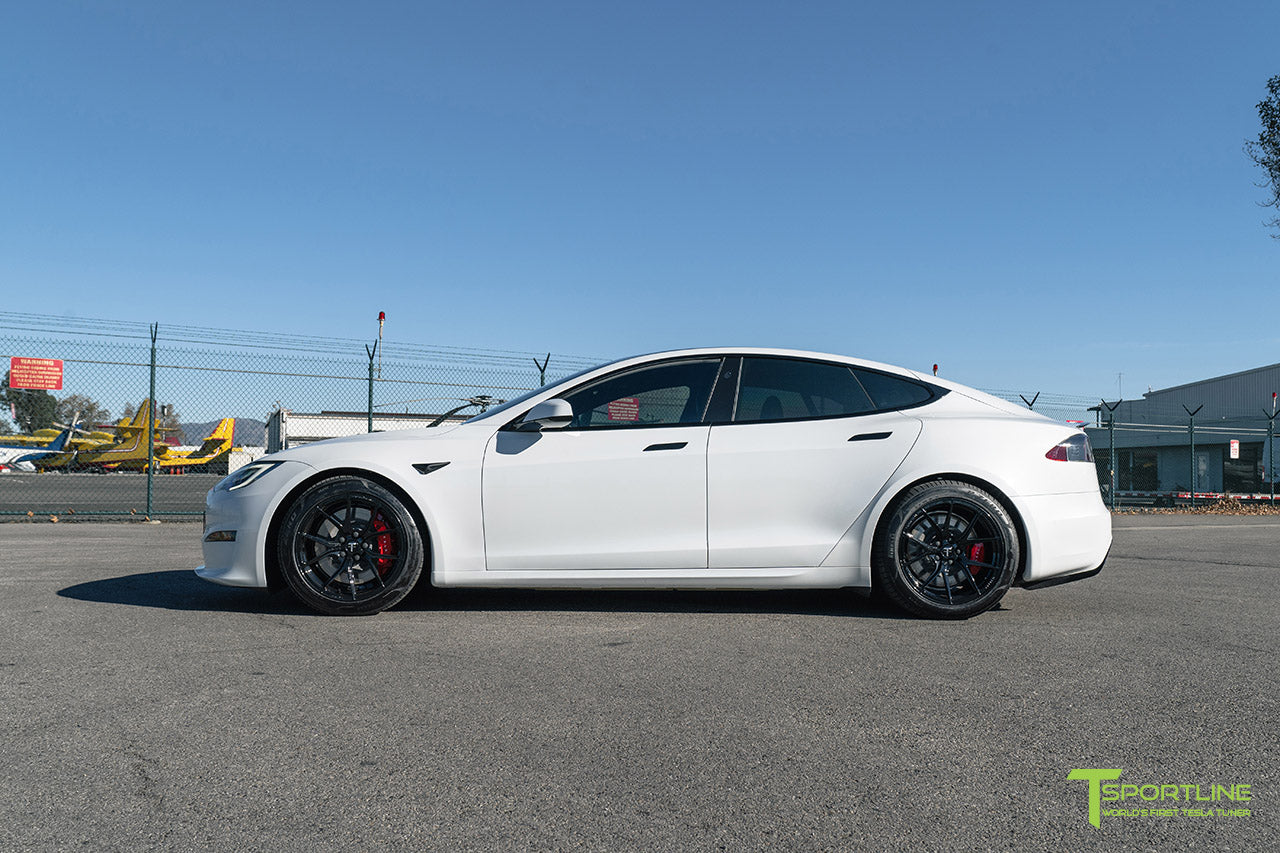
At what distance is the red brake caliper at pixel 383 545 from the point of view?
4.46 m

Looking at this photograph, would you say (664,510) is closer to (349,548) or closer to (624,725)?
(349,548)

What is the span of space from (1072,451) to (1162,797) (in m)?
2.81

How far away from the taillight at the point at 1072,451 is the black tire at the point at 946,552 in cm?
43

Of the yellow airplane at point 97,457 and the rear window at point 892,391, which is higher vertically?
the rear window at point 892,391

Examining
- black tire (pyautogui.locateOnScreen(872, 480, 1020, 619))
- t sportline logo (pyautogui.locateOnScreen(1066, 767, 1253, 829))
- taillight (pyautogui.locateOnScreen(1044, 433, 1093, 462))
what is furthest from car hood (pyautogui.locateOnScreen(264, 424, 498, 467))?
t sportline logo (pyautogui.locateOnScreen(1066, 767, 1253, 829))

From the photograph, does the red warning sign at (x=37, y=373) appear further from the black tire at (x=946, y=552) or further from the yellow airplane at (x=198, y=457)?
the yellow airplane at (x=198, y=457)

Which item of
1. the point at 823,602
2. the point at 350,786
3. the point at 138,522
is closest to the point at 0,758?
the point at 350,786

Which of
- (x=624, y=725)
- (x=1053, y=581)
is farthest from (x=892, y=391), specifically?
(x=624, y=725)

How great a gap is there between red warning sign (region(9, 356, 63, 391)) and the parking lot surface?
9.02 metres

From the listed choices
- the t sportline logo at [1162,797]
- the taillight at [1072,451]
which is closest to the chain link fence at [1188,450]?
the taillight at [1072,451]

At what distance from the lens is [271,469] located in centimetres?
458

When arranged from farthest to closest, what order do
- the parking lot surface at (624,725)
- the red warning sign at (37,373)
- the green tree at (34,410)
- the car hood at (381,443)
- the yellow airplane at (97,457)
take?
the green tree at (34,410) → the yellow airplane at (97,457) → the red warning sign at (37,373) → the car hood at (381,443) → the parking lot surface at (624,725)

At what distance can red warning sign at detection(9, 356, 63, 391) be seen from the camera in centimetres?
1184

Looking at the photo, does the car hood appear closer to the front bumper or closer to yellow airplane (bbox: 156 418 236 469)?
the front bumper
